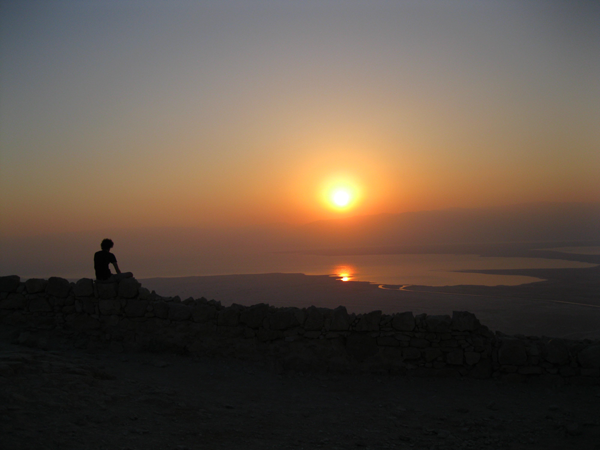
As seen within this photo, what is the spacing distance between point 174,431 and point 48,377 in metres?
2.00

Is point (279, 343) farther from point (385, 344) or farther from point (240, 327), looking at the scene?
point (385, 344)

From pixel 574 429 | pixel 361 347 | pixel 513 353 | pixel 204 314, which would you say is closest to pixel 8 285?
pixel 204 314

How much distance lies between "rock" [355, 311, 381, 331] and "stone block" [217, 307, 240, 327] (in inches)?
85.5

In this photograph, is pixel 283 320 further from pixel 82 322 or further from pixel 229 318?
pixel 82 322

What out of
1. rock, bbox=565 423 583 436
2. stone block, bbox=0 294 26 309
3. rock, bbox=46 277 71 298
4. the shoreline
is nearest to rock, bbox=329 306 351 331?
rock, bbox=565 423 583 436

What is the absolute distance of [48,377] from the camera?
5758mm

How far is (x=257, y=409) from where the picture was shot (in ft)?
20.1

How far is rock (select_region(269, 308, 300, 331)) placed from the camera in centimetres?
781

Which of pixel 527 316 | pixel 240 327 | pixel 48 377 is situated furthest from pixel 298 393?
pixel 527 316

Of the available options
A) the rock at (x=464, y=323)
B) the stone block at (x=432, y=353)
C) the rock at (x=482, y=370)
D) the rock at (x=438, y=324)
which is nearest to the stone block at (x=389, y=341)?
the stone block at (x=432, y=353)

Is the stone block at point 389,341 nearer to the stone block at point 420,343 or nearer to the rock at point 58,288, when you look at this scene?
the stone block at point 420,343

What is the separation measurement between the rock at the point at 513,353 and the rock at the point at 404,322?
1.46 m

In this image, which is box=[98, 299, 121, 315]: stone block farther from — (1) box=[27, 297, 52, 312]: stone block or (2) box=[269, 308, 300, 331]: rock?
(2) box=[269, 308, 300, 331]: rock

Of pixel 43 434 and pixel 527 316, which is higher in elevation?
pixel 527 316
